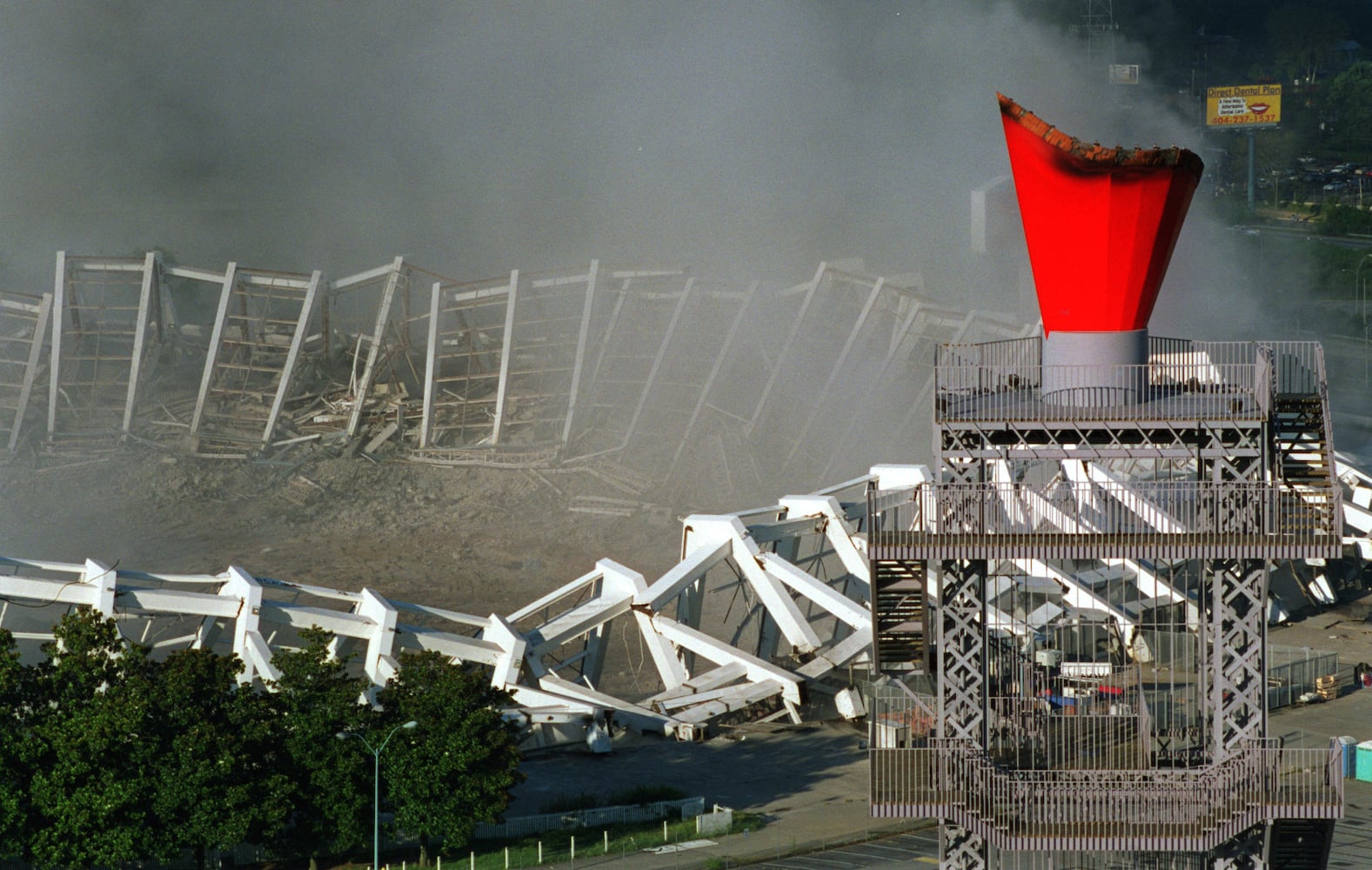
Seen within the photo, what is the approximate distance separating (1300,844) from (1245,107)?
130 meters

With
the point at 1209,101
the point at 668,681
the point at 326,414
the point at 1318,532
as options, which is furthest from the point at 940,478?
the point at 1209,101

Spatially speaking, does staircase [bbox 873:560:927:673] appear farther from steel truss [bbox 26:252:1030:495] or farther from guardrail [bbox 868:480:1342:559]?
steel truss [bbox 26:252:1030:495]

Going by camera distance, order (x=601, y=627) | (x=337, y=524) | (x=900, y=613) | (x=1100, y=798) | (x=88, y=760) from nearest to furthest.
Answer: (x=1100, y=798) < (x=900, y=613) < (x=88, y=760) < (x=601, y=627) < (x=337, y=524)

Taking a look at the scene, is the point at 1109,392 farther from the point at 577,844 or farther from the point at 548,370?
the point at 548,370

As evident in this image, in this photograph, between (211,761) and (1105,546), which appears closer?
(1105,546)

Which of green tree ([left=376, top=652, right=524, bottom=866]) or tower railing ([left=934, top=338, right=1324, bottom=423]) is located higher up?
tower railing ([left=934, top=338, right=1324, bottom=423])

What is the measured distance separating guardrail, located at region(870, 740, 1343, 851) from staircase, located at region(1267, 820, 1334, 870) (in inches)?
47.2

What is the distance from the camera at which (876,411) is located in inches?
3292

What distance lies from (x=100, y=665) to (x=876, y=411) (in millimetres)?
49711

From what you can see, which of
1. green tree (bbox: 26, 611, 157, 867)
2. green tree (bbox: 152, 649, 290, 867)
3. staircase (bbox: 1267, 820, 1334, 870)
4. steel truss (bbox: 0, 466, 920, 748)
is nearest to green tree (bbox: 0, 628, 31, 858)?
green tree (bbox: 26, 611, 157, 867)

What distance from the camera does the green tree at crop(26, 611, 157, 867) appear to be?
36.2 m

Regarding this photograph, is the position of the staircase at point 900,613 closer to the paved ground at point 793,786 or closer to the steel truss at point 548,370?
the paved ground at point 793,786

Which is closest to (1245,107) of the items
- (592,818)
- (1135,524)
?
(592,818)

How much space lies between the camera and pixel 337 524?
70.4 meters
